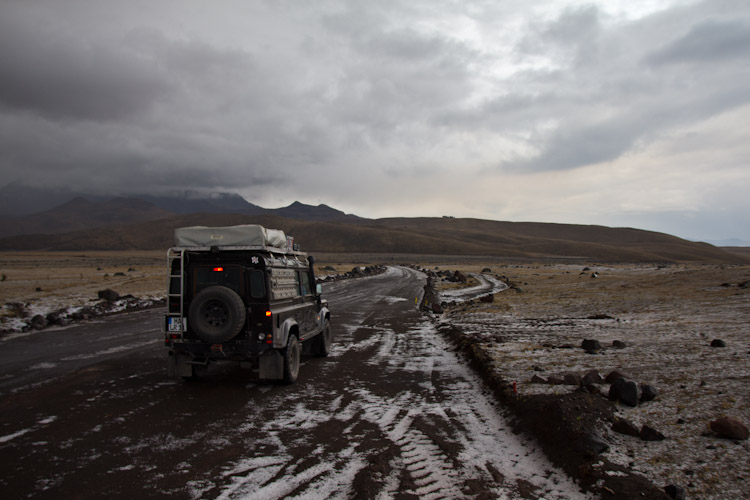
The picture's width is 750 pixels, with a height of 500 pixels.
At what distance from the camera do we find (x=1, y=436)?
6.09m

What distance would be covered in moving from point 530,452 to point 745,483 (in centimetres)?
225

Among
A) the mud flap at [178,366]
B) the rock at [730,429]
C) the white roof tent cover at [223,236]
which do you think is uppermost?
the white roof tent cover at [223,236]

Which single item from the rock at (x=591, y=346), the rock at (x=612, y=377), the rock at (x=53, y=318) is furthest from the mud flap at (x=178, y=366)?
the rock at (x=53, y=318)

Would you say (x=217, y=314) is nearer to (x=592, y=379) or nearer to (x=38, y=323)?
(x=592, y=379)

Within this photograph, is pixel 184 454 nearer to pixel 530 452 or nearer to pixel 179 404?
pixel 179 404

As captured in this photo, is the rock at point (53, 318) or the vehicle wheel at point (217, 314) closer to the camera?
the vehicle wheel at point (217, 314)

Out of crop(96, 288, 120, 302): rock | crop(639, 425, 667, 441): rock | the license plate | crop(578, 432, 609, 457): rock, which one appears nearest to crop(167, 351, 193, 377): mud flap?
the license plate

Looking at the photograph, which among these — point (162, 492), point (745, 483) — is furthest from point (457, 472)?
point (162, 492)

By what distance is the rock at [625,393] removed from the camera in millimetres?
6891

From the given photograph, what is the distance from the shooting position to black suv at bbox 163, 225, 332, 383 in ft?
26.1

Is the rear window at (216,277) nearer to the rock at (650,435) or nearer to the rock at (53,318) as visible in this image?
the rock at (650,435)

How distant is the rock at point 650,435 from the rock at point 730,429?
627mm

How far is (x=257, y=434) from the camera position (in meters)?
6.36

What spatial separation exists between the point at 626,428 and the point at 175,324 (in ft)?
25.3
